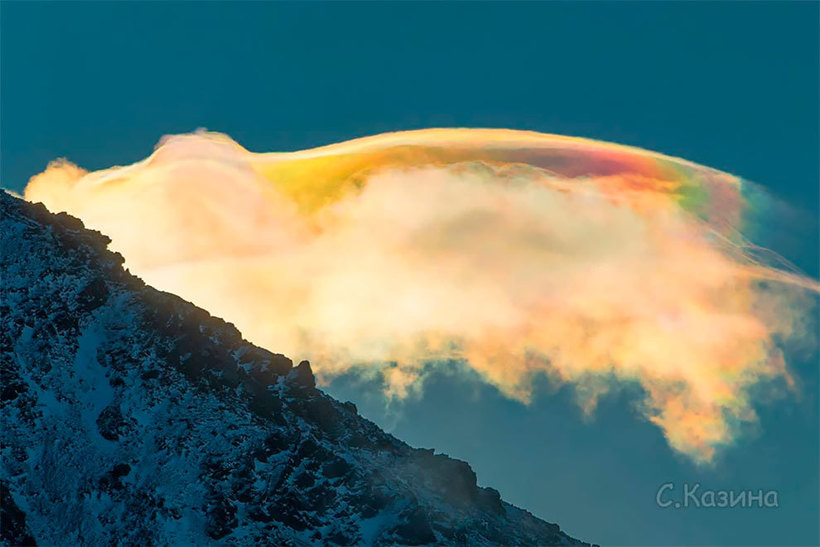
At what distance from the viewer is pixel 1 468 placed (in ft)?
625

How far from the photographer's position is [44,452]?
19638 cm

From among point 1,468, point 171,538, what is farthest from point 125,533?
point 1,468

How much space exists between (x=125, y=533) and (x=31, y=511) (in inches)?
530

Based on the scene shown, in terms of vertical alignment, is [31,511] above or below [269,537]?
below

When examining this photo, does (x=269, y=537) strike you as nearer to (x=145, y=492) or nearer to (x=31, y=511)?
(x=145, y=492)

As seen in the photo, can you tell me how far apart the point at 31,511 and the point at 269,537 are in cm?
3468

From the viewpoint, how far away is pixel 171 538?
631 feet

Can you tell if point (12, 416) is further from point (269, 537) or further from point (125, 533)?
point (269, 537)

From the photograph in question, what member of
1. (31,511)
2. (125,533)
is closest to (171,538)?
(125,533)

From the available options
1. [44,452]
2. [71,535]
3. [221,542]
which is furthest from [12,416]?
[221,542]

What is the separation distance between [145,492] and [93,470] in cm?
857

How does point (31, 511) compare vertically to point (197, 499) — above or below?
below

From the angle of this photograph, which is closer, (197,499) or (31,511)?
(31,511)

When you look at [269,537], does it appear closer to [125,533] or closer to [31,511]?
[125,533]
